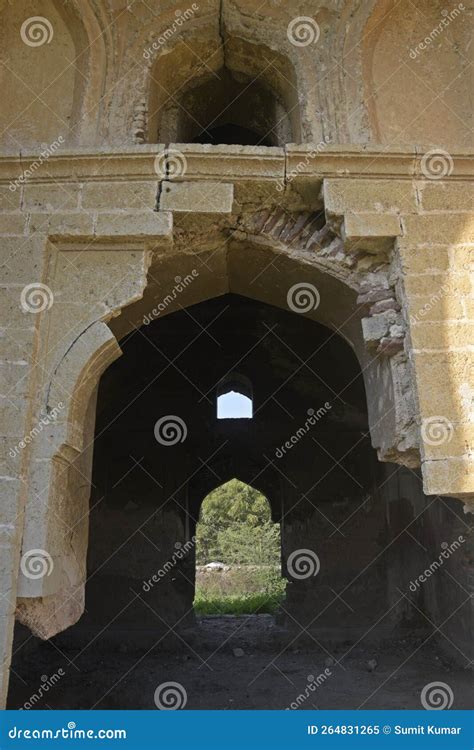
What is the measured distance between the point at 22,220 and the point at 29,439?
151 centimetres

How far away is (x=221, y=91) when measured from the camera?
5664 mm

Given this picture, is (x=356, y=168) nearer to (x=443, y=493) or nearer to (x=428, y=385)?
(x=428, y=385)

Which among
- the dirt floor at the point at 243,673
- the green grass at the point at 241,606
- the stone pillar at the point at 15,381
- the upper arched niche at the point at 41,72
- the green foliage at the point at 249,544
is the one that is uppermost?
the upper arched niche at the point at 41,72

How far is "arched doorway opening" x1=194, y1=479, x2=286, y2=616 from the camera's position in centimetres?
1139

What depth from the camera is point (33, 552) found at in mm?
3480

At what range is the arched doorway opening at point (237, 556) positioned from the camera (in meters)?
11.4

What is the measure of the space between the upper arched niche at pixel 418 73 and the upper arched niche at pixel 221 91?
683mm

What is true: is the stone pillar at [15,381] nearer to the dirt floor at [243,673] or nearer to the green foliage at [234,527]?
the dirt floor at [243,673]

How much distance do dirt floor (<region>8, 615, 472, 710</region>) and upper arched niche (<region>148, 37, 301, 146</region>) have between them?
5053 mm

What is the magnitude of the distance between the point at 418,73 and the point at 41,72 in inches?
121

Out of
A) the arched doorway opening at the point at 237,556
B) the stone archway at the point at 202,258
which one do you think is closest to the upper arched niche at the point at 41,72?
the stone archway at the point at 202,258

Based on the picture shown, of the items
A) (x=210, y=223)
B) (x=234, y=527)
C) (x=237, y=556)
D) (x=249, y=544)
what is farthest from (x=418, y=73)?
(x=234, y=527)

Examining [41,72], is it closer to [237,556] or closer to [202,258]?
[202,258]

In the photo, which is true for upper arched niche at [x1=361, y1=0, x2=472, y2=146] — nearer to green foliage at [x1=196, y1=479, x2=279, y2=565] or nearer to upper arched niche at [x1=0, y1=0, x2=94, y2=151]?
upper arched niche at [x1=0, y1=0, x2=94, y2=151]
